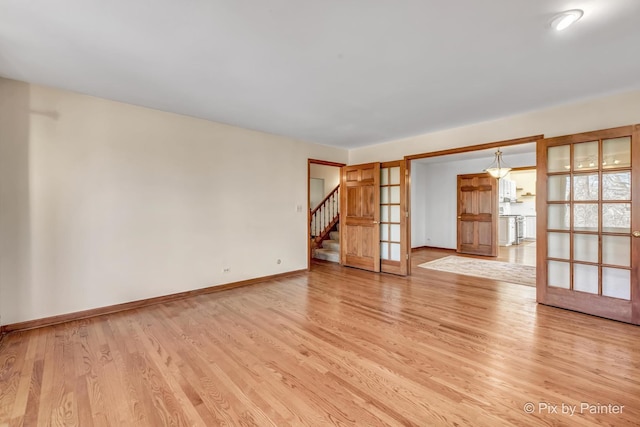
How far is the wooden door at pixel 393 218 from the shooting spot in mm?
5129

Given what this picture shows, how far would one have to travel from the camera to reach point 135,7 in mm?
1767

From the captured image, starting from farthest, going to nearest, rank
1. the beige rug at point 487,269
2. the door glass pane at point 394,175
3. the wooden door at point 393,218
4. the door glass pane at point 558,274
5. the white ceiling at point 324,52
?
the door glass pane at point 394,175 → the wooden door at point 393,218 → the beige rug at point 487,269 → the door glass pane at point 558,274 → the white ceiling at point 324,52

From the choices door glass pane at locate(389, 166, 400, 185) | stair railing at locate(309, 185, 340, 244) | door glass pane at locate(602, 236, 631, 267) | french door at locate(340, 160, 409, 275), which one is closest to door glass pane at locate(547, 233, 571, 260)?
door glass pane at locate(602, 236, 631, 267)

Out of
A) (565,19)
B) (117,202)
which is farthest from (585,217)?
(117,202)

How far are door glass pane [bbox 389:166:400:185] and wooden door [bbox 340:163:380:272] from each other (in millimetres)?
255

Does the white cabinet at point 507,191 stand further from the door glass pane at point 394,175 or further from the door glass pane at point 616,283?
the door glass pane at point 616,283

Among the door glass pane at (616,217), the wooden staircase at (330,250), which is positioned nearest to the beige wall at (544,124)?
the door glass pane at (616,217)

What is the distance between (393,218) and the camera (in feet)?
17.6

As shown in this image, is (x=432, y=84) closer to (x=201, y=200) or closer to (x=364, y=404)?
(x=364, y=404)

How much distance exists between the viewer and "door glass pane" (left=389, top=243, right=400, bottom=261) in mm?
5266

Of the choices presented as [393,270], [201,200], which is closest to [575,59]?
[393,270]

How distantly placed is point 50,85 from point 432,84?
156 inches

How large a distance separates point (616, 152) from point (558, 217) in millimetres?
879

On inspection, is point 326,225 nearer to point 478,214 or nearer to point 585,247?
A: point 478,214
